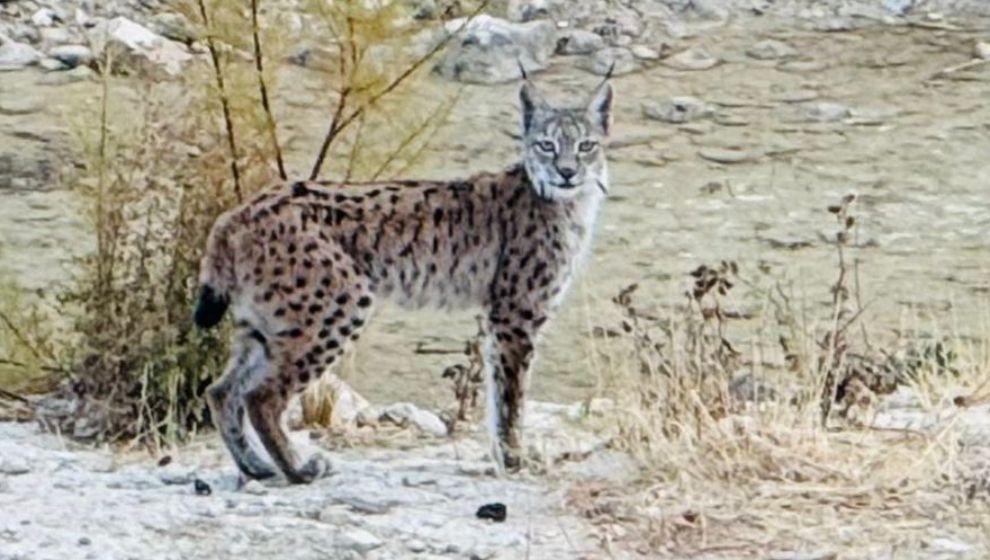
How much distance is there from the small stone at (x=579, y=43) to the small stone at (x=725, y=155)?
194cm

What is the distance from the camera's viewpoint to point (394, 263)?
828 centimetres

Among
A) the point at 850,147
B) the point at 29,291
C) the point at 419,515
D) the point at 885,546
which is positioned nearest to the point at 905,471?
the point at 885,546

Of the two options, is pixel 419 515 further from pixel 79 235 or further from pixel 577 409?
pixel 79 235

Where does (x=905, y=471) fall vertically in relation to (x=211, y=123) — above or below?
below

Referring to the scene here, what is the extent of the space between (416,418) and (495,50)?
18.3 ft

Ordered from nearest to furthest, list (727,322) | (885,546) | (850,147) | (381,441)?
(885,546), (381,441), (727,322), (850,147)

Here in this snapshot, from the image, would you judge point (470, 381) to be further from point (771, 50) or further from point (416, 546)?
point (771, 50)

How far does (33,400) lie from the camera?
9.27 m

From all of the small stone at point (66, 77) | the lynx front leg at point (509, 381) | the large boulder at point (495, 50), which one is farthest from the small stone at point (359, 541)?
the small stone at point (66, 77)

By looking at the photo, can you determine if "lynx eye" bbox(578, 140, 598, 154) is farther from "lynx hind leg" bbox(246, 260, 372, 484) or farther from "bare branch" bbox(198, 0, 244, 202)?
"bare branch" bbox(198, 0, 244, 202)

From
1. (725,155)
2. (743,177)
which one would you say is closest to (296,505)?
(743,177)

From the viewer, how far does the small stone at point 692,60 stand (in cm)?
1462

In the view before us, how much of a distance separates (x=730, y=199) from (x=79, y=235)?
259 centimetres

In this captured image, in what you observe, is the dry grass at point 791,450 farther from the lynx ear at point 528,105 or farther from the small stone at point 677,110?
Result: the small stone at point 677,110
